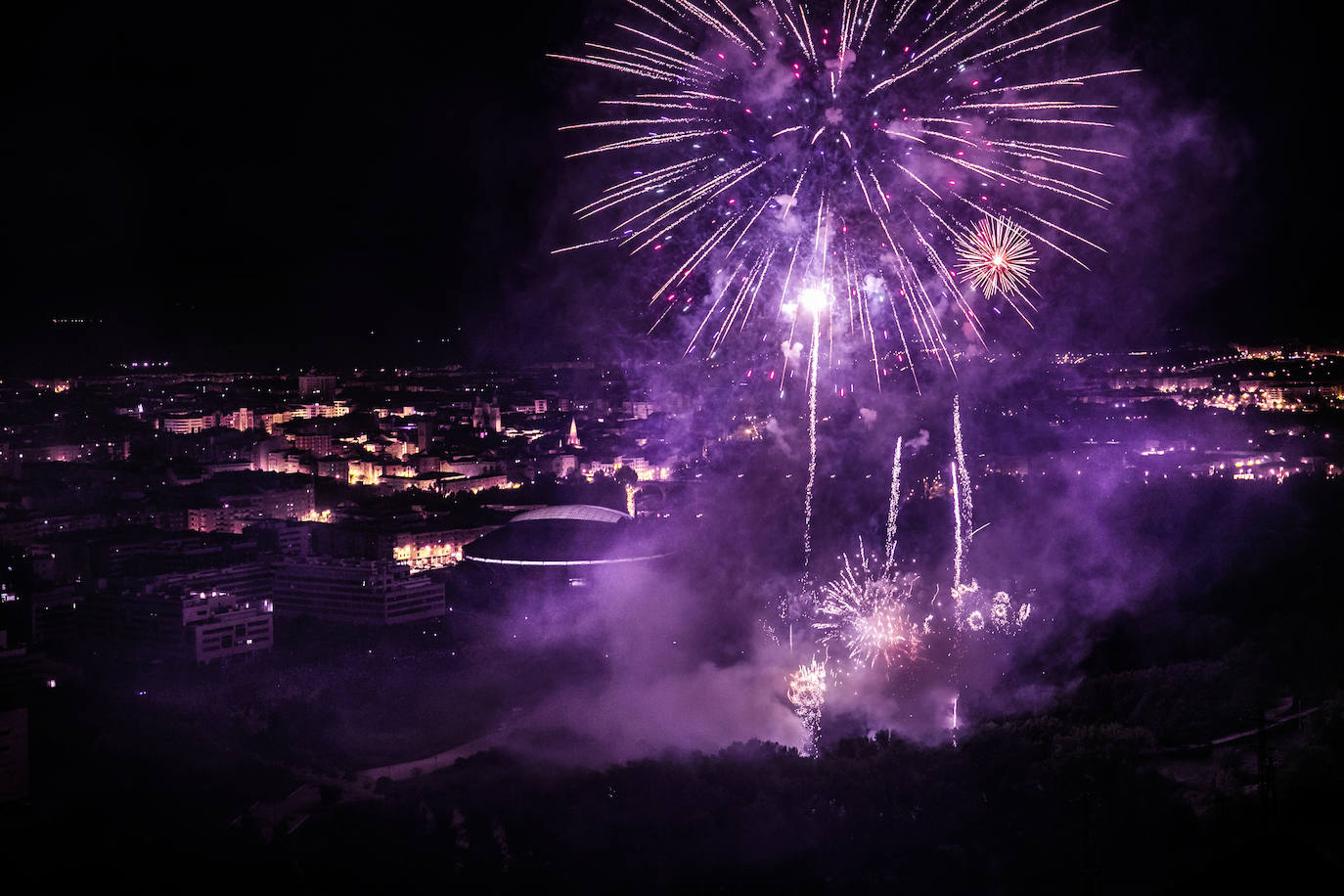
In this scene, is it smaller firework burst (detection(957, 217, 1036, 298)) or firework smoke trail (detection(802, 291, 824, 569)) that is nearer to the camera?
smaller firework burst (detection(957, 217, 1036, 298))

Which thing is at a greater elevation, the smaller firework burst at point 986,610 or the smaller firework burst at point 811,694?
the smaller firework burst at point 986,610

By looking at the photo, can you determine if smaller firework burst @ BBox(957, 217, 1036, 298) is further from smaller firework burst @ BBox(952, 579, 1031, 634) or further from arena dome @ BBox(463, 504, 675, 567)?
arena dome @ BBox(463, 504, 675, 567)

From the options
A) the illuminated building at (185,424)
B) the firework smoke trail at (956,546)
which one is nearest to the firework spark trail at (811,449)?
the firework smoke trail at (956,546)

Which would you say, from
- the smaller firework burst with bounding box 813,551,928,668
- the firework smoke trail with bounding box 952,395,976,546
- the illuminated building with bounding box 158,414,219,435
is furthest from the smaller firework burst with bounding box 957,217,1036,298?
the illuminated building with bounding box 158,414,219,435

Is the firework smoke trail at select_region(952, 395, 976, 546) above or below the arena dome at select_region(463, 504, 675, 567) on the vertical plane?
above

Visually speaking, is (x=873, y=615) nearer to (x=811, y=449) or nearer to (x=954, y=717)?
(x=954, y=717)

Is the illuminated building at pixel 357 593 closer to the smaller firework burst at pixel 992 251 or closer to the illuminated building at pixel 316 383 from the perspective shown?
the smaller firework burst at pixel 992 251
